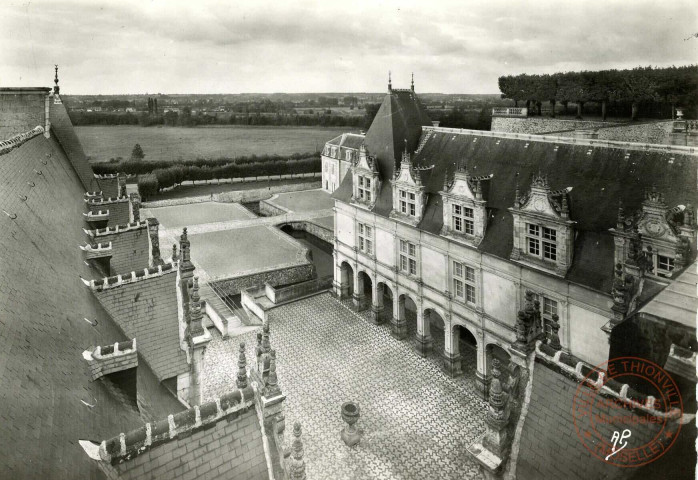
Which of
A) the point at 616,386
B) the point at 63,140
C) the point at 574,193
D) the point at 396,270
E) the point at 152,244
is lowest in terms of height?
the point at 396,270

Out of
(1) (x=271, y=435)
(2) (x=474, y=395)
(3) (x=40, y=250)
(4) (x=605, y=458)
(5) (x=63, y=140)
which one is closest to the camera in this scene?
(4) (x=605, y=458)

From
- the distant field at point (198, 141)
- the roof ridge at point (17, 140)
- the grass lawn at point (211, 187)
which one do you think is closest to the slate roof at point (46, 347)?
the roof ridge at point (17, 140)

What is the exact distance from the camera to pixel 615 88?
40.3 m

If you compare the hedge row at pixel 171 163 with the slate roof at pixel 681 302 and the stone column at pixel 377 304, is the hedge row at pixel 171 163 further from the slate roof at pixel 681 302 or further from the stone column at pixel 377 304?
the slate roof at pixel 681 302

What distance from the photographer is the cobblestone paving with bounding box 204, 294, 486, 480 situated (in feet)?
57.9

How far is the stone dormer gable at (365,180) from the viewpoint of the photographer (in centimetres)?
2725

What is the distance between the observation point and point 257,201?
6438 cm

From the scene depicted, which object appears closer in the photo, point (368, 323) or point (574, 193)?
point (574, 193)

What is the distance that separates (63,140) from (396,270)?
20.7 metres

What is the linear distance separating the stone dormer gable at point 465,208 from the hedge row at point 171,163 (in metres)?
61.7

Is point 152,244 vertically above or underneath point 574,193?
underneath

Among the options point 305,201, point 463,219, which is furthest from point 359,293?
point 305,201

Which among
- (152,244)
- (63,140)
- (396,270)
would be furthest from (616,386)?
(63,140)

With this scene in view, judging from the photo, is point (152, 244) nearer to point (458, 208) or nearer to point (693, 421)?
point (458, 208)
